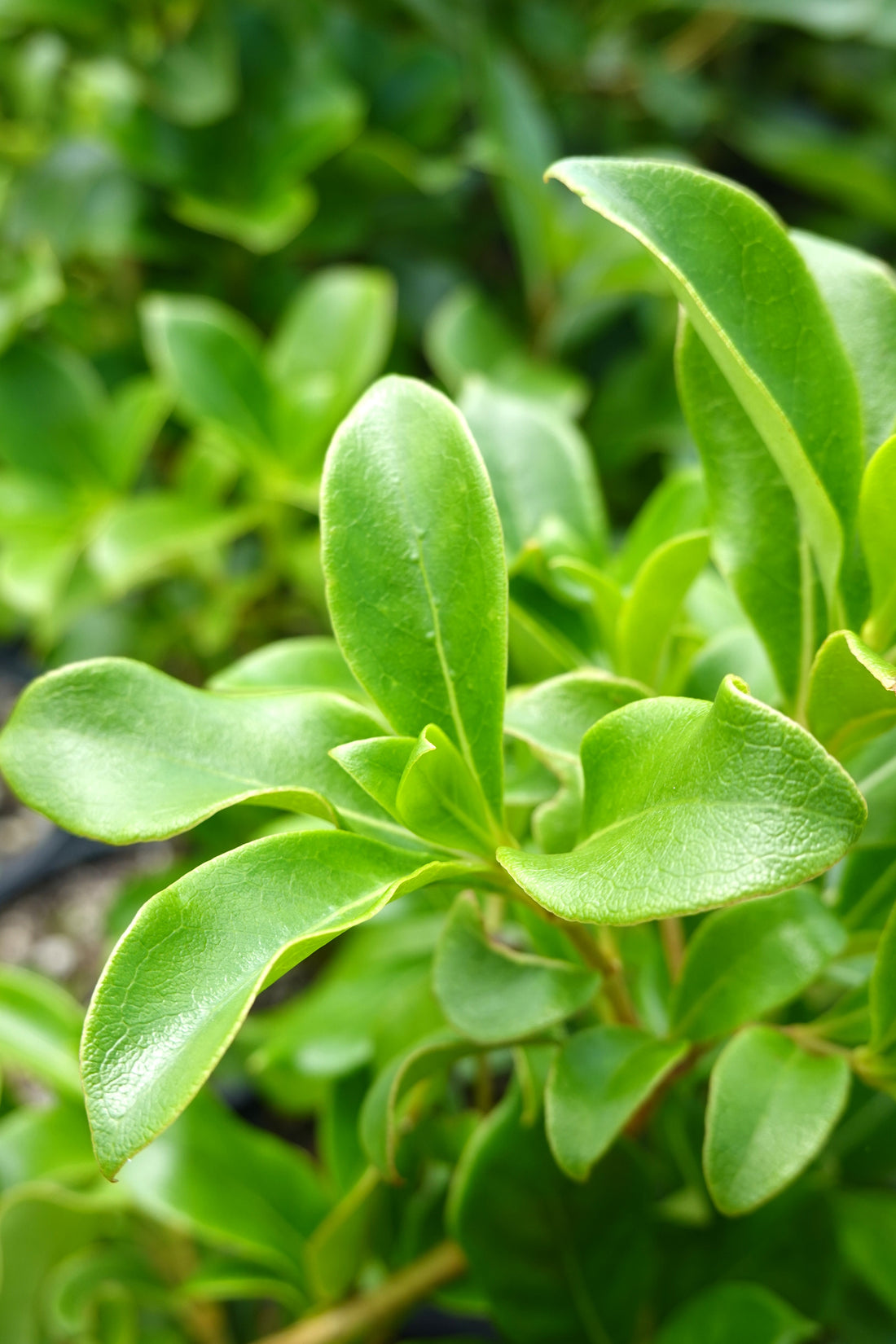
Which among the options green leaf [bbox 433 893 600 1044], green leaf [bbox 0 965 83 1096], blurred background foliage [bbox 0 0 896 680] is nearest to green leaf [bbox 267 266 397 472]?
blurred background foliage [bbox 0 0 896 680]

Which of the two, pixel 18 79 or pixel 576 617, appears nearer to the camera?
pixel 576 617

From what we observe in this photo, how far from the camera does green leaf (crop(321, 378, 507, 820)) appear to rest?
40cm

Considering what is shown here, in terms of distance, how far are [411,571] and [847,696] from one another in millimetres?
151

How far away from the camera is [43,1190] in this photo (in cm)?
63

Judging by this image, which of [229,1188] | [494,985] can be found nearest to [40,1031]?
[229,1188]

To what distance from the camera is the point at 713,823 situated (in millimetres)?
314

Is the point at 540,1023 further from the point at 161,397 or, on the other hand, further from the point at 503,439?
the point at 161,397

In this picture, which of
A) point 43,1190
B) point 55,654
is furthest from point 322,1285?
point 55,654

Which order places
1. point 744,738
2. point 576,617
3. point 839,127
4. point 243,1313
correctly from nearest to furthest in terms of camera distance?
point 744,738 → point 576,617 → point 243,1313 → point 839,127

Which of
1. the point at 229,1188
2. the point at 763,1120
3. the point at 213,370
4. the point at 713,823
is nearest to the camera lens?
the point at 713,823

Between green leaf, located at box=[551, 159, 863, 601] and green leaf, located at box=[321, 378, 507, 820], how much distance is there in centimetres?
9

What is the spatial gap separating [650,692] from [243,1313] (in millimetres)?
642

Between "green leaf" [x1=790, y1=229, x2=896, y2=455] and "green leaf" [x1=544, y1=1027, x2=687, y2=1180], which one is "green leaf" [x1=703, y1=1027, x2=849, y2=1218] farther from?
"green leaf" [x1=790, y1=229, x2=896, y2=455]

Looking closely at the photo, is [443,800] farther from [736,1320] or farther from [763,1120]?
[736,1320]
